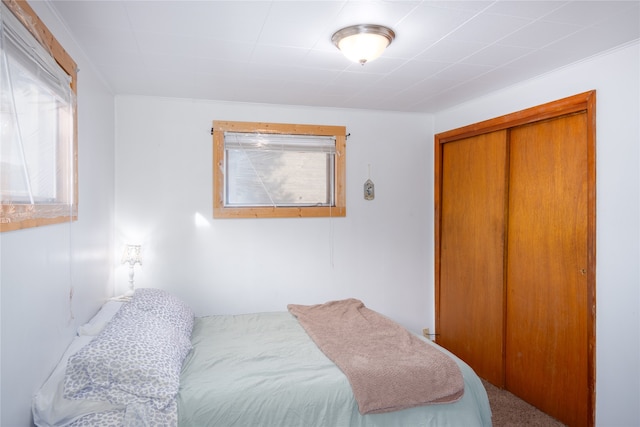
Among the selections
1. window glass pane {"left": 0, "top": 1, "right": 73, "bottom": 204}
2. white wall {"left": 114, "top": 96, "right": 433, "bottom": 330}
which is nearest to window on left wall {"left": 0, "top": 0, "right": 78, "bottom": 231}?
window glass pane {"left": 0, "top": 1, "right": 73, "bottom": 204}

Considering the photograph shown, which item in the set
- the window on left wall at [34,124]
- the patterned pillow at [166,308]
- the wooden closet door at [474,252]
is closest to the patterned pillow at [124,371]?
the patterned pillow at [166,308]

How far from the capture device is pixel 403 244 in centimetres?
423

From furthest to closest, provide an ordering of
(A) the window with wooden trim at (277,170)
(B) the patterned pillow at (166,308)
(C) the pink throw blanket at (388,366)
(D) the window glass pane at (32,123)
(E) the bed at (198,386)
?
1. (A) the window with wooden trim at (277,170)
2. (B) the patterned pillow at (166,308)
3. (C) the pink throw blanket at (388,366)
4. (E) the bed at (198,386)
5. (D) the window glass pane at (32,123)

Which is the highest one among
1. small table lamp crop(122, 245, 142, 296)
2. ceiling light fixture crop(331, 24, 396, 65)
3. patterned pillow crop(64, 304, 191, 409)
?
ceiling light fixture crop(331, 24, 396, 65)

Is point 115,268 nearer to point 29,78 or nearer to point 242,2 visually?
point 29,78

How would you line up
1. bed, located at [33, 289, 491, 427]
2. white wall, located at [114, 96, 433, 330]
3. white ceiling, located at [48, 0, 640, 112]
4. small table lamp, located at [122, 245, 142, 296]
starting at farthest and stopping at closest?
white wall, located at [114, 96, 433, 330] < small table lamp, located at [122, 245, 142, 296] < white ceiling, located at [48, 0, 640, 112] < bed, located at [33, 289, 491, 427]

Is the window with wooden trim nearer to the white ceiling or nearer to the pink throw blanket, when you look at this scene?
the white ceiling

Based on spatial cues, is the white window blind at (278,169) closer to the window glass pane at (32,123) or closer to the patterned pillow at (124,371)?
the window glass pane at (32,123)

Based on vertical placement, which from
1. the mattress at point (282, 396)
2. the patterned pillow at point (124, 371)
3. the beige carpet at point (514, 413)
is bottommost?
the beige carpet at point (514, 413)

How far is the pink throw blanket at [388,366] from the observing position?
217cm

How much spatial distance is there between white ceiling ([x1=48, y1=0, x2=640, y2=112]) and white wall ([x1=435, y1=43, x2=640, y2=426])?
7.5 inches

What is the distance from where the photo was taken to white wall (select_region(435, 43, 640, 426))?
2381 millimetres

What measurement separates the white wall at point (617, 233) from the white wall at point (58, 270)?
295 cm

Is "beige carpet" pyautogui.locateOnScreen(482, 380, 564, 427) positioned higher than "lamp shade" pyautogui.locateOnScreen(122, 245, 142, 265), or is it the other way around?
"lamp shade" pyautogui.locateOnScreen(122, 245, 142, 265)
